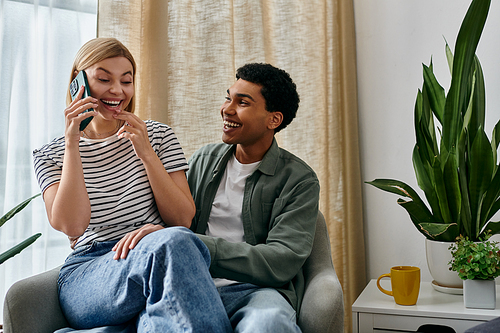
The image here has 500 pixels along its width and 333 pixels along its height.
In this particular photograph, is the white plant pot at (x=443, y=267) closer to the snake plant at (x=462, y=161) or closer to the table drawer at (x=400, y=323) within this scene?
the snake plant at (x=462, y=161)

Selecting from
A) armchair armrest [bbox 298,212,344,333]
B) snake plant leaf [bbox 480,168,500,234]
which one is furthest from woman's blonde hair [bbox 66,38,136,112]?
snake plant leaf [bbox 480,168,500,234]

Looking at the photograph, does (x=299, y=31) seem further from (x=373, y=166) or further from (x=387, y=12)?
(x=373, y=166)

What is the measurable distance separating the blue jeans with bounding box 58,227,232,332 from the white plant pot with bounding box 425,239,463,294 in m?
0.92

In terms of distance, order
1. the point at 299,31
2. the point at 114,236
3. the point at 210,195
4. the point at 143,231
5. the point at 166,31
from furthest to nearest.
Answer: the point at 299,31 < the point at 166,31 < the point at 210,195 < the point at 114,236 < the point at 143,231

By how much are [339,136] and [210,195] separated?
0.90 meters

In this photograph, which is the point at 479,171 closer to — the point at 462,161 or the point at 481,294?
the point at 462,161

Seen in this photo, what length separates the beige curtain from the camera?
1.71 metres

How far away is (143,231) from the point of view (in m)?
1.06

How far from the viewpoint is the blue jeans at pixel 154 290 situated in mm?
877

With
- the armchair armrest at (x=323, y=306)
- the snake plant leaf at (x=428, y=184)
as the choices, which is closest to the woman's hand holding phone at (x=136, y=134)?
the armchair armrest at (x=323, y=306)

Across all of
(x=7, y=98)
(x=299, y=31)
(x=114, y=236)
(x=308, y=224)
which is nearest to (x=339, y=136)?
(x=299, y=31)

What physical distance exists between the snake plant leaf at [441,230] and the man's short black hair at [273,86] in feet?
2.00

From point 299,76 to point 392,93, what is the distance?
1.48ft

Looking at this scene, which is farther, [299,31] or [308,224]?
[299,31]
